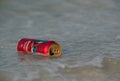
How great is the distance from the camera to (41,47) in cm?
426

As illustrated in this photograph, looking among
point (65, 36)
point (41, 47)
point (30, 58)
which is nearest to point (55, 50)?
point (41, 47)

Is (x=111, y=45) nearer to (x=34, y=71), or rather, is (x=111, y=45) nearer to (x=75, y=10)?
(x=34, y=71)

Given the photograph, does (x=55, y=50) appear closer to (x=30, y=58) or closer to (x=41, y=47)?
(x=41, y=47)

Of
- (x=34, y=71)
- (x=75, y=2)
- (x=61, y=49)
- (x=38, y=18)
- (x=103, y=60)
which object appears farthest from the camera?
(x=75, y=2)

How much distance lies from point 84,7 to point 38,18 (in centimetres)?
122

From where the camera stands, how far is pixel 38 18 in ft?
22.6

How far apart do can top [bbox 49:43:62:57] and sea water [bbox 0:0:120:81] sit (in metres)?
0.08

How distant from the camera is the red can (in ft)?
13.9

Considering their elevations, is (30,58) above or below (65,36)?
below

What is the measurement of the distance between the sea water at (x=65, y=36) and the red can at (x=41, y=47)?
0.08 m

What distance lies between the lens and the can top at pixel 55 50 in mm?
4270

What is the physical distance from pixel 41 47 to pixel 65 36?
120 centimetres

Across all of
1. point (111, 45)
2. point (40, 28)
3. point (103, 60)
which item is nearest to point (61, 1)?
point (40, 28)

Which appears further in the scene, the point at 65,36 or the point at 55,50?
the point at 65,36
